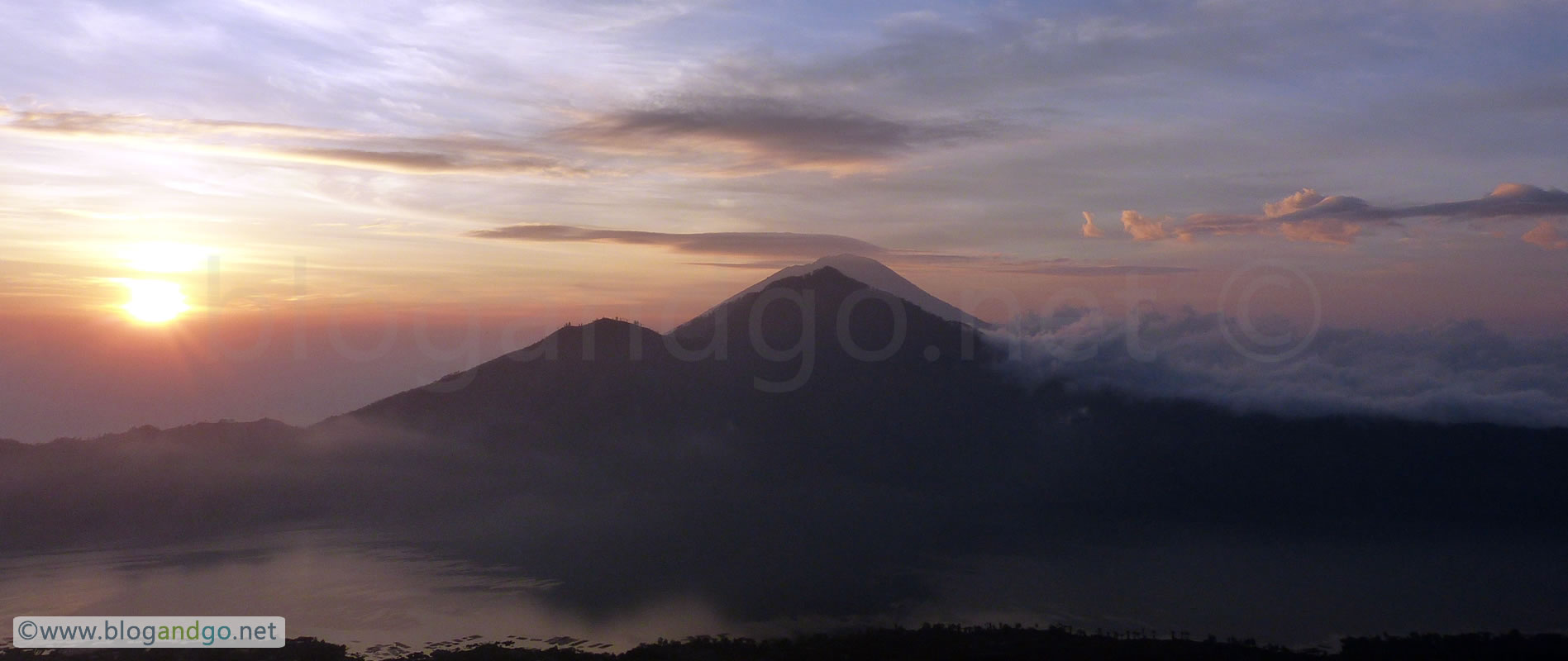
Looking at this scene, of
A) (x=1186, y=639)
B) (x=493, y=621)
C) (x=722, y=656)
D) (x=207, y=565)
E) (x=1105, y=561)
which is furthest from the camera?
(x=1105, y=561)

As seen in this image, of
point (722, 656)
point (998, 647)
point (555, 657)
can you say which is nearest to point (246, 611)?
point (555, 657)

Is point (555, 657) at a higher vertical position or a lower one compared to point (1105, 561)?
higher

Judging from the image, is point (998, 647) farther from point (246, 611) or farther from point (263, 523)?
point (263, 523)

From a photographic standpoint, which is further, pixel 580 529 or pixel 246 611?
pixel 580 529

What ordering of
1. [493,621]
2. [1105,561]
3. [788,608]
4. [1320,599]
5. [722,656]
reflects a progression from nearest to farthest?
[722,656]
[493,621]
[788,608]
[1320,599]
[1105,561]

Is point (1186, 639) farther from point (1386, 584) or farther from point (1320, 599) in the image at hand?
point (1386, 584)

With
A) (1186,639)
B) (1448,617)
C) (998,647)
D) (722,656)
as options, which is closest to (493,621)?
(722,656)
